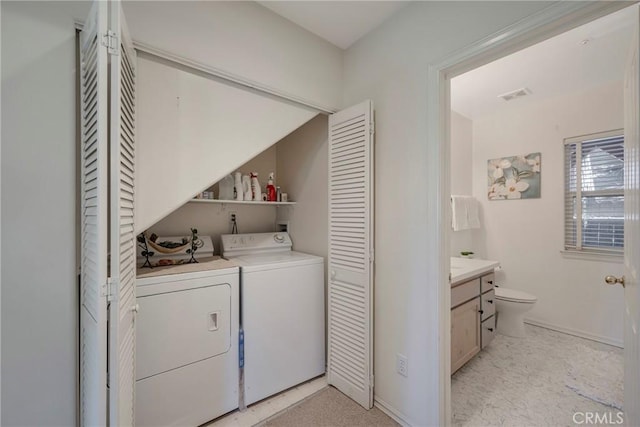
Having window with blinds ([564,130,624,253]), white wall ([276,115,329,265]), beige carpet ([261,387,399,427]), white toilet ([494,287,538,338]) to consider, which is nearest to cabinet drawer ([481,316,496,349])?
white toilet ([494,287,538,338])

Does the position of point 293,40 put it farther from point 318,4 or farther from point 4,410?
point 4,410

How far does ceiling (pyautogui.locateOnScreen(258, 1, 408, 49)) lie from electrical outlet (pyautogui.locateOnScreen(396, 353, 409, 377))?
224 cm

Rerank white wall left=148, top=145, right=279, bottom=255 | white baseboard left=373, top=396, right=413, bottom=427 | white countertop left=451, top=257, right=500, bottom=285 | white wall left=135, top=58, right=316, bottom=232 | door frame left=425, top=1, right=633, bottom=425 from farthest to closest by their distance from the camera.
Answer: white wall left=148, top=145, right=279, bottom=255
white countertop left=451, top=257, right=500, bottom=285
white baseboard left=373, top=396, right=413, bottom=427
door frame left=425, top=1, right=633, bottom=425
white wall left=135, top=58, right=316, bottom=232

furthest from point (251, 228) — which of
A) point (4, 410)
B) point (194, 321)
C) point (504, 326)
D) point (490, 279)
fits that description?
Result: point (504, 326)

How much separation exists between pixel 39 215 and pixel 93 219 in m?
0.32

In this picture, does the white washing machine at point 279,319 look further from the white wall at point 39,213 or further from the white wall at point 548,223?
the white wall at point 548,223

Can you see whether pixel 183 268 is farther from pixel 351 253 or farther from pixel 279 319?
pixel 351 253

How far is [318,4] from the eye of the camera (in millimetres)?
1683

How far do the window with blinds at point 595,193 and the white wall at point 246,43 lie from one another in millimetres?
2814

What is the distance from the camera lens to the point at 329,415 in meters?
1.74

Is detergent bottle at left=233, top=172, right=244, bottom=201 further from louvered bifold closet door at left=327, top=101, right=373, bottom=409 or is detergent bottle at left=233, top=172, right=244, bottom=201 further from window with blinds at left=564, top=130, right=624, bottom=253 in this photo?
window with blinds at left=564, top=130, right=624, bottom=253

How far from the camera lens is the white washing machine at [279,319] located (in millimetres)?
1781

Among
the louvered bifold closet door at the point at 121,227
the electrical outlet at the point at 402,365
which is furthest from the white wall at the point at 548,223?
the louvered bifold closet door at the point at 121,227

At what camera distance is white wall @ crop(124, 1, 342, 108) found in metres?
1.38
